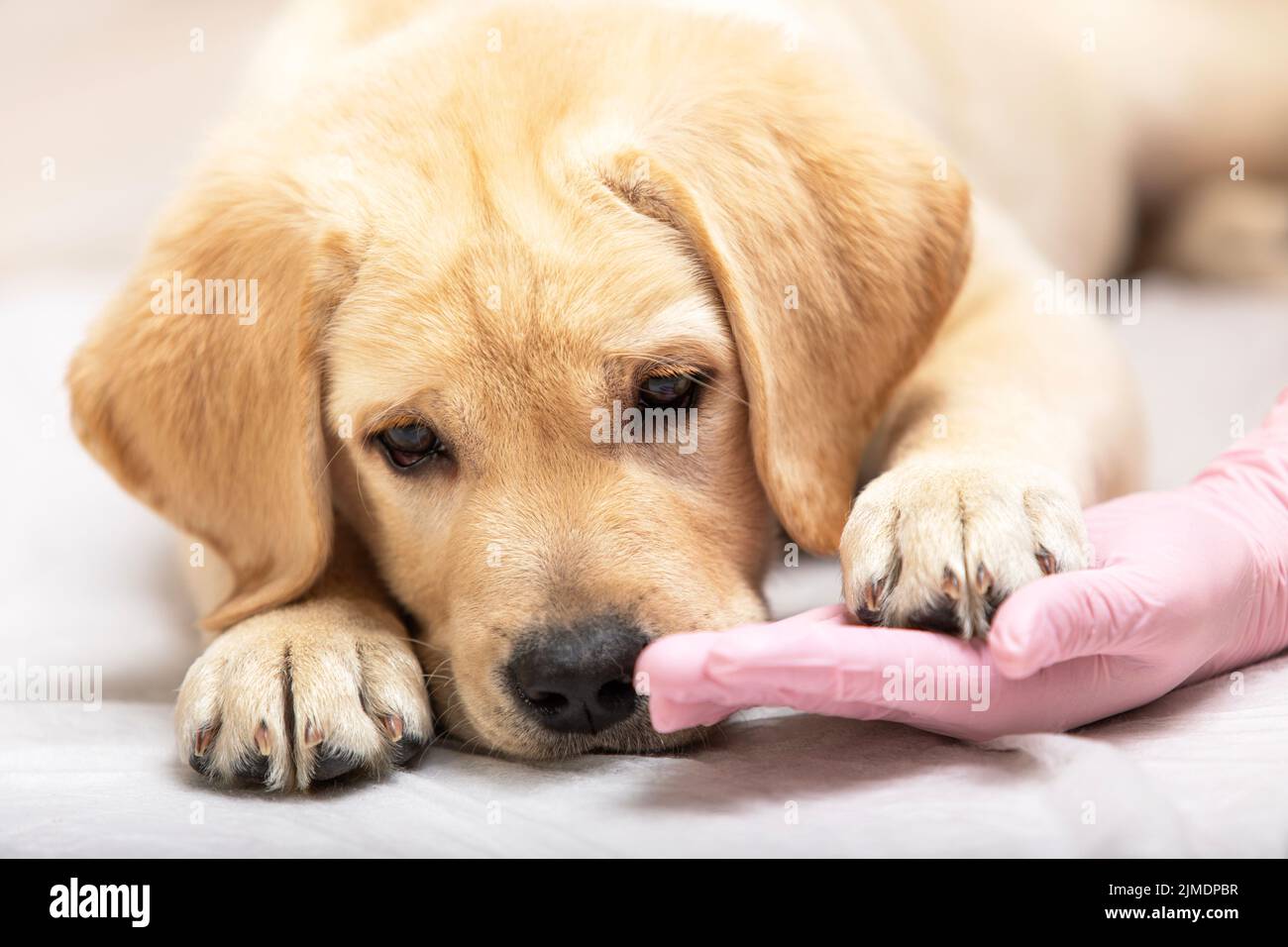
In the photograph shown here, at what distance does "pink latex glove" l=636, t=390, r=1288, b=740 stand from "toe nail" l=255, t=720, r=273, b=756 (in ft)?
2.07

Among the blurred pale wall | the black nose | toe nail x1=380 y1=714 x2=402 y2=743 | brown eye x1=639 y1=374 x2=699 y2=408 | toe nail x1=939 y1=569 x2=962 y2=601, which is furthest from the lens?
the blurred pale wall

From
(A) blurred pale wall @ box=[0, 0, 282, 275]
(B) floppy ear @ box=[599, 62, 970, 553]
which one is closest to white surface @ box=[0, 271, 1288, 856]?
(B) floppy ear @ box=[599, 62, 970, 553]

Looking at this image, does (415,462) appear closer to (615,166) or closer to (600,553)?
(600,553)

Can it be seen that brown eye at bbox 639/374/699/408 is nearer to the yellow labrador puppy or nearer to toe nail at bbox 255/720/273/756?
the yellow labrador puppy

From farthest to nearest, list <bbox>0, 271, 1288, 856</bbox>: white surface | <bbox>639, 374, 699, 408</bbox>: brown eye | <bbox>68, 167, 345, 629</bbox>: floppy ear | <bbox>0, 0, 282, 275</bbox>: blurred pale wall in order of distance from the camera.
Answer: <bbox>0, 0, 282, 275</bbox>: blurred pale wall < <bbox>68, 167, 345, 629</bbox>: floppy ear < <bbox>639, 374, 699, 408</bbox>: brown eye < <bbox>0, 271, 1288, 856</bbox>: white surface

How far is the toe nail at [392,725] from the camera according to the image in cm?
234

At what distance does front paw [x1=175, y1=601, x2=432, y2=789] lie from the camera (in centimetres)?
226

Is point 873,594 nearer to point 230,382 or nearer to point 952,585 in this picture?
point 952,585

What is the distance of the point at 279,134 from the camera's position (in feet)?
9.31

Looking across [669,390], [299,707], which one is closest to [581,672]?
[299,707]

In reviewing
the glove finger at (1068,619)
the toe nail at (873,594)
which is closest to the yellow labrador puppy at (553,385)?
the toe nail at (873,594)

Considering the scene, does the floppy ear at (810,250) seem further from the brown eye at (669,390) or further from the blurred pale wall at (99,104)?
the blurred pale wall at (99,104)

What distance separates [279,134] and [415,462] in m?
0.77

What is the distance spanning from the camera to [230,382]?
8.89ft
